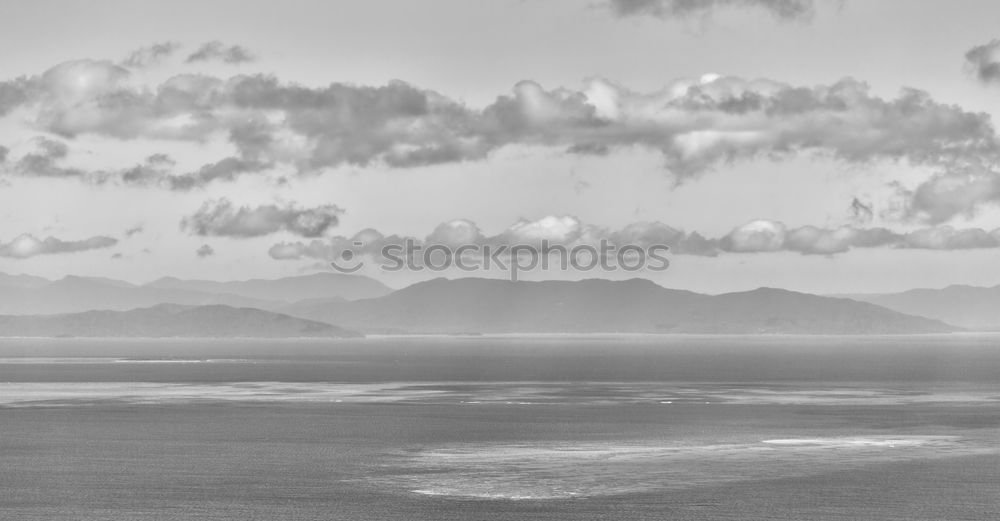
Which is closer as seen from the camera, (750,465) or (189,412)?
(750,465)

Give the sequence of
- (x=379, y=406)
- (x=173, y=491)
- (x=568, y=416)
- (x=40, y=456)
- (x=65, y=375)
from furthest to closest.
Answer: (x=65, y=375)
(x=379, y=406)
(x=568, y=416)
(x=40, y=456)
(x=173, y=491)

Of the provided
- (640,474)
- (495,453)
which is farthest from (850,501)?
(495,453)

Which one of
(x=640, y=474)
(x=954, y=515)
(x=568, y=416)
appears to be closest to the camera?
(x=954, y=515)

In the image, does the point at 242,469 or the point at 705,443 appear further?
the point at 705,443

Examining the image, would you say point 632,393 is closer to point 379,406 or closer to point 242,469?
point 379,406

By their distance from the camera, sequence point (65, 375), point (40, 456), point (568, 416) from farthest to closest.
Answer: point (65, 375) → point (568, 416) → point (40, 456)

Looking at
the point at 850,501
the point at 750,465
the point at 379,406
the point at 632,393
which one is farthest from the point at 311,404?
the point at 850,501

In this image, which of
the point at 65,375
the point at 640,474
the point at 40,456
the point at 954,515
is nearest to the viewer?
the point at 954,515

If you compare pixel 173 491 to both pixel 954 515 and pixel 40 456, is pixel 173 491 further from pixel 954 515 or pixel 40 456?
pixel 954 515
